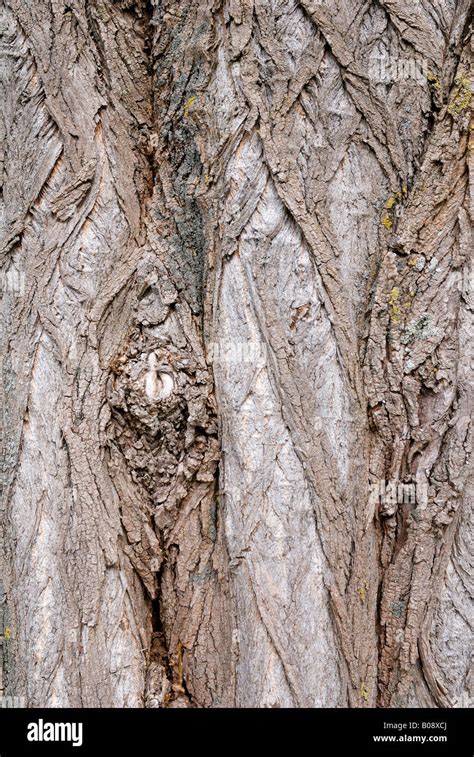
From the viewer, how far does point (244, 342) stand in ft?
5.12

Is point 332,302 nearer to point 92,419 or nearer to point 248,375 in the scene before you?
point 248,375

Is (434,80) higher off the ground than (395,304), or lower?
higher

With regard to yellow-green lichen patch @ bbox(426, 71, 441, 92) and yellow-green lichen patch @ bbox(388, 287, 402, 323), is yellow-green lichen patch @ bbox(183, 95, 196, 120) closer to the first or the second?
yellow-green lichen patch @ bbox(426, 71, 441, 92)

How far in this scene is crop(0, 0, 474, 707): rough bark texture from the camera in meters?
1.54

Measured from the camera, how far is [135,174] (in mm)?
1652

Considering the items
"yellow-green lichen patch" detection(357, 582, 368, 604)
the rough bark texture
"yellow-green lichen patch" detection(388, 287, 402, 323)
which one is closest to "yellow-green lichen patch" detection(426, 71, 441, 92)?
the rough bark texture

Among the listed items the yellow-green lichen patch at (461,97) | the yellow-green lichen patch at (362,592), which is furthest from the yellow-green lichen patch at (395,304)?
the yellow-green lichen patch at (362,592)

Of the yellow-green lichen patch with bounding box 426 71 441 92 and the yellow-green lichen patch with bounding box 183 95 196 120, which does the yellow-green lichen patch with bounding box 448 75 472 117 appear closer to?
the yellow-green lichen patch with bounding box 426 71 441 92
